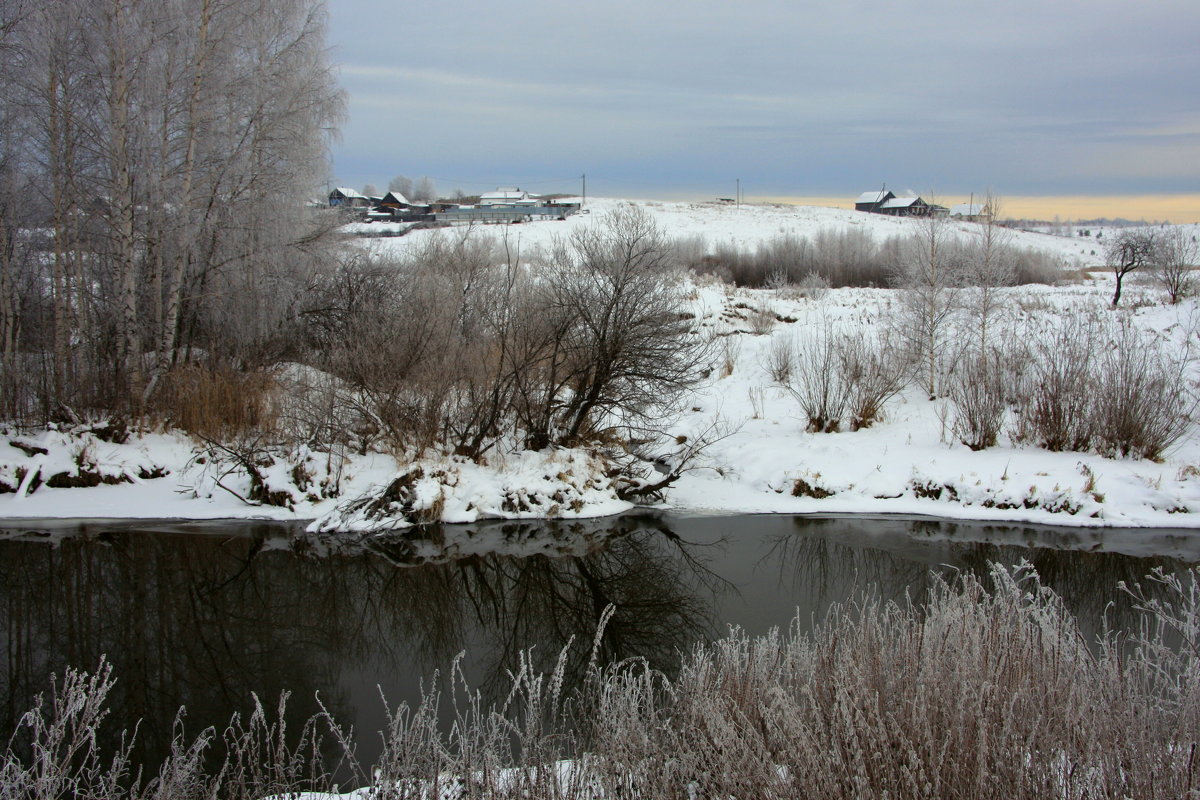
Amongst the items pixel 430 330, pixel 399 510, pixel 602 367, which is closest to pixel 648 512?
pixel 602 367

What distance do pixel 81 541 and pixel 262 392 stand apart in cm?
403

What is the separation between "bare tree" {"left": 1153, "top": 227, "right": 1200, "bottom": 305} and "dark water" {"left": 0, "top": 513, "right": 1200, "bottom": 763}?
16.5 meters

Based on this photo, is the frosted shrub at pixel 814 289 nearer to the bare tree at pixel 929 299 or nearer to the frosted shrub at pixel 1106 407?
the bare tree at pixel 929 299

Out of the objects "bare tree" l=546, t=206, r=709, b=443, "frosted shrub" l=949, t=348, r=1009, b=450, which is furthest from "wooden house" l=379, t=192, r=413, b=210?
"frosted shrub" l=949, t=348, r=1009, b=450

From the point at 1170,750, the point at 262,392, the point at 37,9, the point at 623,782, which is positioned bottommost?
the point at 623,782

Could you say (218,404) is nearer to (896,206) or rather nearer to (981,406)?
(981,406)

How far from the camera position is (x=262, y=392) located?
561 inches

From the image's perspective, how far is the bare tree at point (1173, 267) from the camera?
23.7 metres

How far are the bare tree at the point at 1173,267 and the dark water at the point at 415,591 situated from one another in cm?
1651

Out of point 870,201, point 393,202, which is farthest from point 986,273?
point 870,201

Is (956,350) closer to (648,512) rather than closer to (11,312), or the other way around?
(648,512)

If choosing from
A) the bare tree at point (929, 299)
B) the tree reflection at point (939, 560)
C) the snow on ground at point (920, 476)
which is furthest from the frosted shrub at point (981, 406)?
the tree reflection at point (939, 560)

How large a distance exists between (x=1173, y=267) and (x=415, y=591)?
985 inches

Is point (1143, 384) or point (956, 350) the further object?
point (956, 350)
